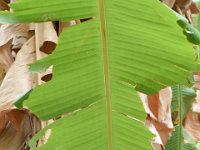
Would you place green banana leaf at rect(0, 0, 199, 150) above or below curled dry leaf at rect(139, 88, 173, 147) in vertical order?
above

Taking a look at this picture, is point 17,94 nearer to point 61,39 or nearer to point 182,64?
point 61,39

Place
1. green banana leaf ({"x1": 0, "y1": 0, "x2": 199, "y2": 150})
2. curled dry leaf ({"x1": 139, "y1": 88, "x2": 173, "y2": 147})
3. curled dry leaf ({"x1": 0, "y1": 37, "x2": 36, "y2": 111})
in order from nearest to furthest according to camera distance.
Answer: green banana leaf ({"x1": 0, "y1": 0, "x2": 199, "y2": 150}), curled dry leaf ({"x1": 0, "y1": 37, "x2": 36, "y2": 111}), curled dry leaf ({"x1": 139, "y1": 88, "x2": 173, "y2": 147})

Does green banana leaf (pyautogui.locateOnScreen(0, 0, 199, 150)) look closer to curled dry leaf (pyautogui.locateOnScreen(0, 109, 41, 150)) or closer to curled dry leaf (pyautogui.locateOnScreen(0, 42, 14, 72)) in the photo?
curled dry leaf (pyautogui.locateOnScreen(0, 109, 41, 150))

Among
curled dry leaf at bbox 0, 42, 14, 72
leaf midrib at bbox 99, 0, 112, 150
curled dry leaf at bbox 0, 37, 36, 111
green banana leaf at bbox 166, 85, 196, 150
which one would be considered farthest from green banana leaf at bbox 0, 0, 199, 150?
green banana leaf at bbox 166, 85, 196, 150

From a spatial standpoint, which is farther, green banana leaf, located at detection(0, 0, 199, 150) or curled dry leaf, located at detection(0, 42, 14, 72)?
curled dry leaf, located at detection(0, 42, 14, 72)

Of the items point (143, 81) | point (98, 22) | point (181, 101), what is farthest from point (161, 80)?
point (181, 101)

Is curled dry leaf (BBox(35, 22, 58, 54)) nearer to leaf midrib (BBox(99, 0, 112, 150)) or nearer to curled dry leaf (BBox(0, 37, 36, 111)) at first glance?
curled dry leaf (BBox(0, 37, 36, 111))

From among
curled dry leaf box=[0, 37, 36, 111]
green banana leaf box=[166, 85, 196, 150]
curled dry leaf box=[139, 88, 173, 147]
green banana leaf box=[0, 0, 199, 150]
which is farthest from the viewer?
green banana leaf box=[166, 85, 196, 150]

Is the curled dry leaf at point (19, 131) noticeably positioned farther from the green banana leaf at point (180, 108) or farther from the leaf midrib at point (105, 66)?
the green banana leaf at point (180, 108)

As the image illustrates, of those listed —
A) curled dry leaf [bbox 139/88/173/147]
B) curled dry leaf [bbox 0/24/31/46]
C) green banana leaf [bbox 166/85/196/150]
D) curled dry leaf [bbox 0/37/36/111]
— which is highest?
curled dry leaf [bbox 0/24/31/46]
